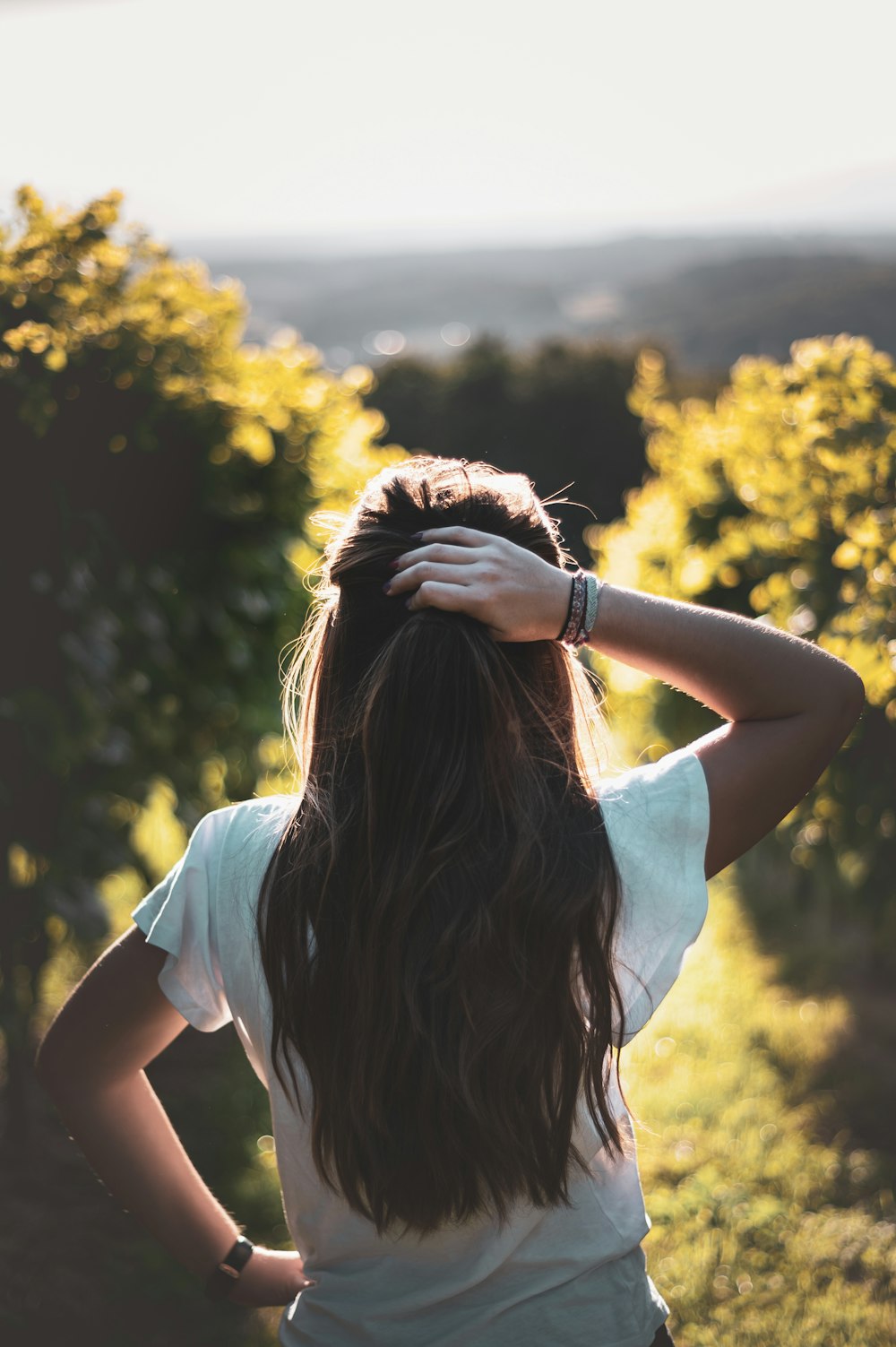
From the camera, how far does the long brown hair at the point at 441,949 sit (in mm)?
1188

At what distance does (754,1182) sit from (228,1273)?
8.84 ft

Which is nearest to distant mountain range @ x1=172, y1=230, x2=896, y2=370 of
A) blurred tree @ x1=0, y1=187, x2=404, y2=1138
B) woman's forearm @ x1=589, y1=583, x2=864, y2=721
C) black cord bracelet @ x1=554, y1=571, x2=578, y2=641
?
blurred tree @ x1=0, y1=187, x2=404, y2=1138

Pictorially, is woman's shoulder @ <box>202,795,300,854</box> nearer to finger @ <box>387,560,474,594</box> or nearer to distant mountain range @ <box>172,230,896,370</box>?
finger @ <box>387,560,474,594</box>

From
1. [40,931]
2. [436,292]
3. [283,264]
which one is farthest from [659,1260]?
[436,292]

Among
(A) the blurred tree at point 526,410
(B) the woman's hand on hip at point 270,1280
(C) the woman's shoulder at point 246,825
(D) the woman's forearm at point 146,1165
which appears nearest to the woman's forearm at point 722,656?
(C) the woman's shoulder at point 246,825

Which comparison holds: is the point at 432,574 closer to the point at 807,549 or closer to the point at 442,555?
the point at 442,555

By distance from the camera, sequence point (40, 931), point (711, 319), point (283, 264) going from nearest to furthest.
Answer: point (40, 931), point (711, 319), point (283, 264)

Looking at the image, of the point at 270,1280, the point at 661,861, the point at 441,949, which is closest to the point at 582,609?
the point at 661,861

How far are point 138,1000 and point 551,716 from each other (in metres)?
0.62

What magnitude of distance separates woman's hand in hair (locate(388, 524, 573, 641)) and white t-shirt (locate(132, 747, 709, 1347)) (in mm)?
227

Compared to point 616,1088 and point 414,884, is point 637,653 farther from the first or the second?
point 616,1088

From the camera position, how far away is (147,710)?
339 centimetres

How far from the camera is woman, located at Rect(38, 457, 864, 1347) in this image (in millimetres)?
1193

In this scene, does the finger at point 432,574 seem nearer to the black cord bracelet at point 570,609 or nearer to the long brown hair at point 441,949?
the long brown hair at point 441,949
